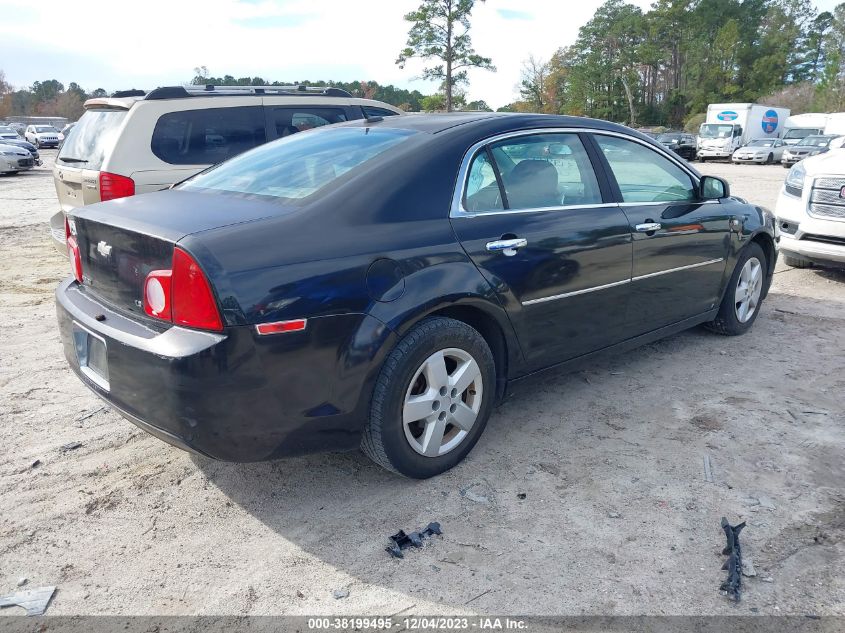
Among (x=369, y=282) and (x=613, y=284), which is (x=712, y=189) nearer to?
(x=613, y=284)

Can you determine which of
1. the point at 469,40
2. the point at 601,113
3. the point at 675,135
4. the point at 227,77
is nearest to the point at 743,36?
the point at 601,113

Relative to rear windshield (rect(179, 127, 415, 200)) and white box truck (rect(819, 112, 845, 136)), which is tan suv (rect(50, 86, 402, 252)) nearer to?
rear windshield (rect(179, 127, 415, 200))

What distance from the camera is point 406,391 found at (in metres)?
2.99

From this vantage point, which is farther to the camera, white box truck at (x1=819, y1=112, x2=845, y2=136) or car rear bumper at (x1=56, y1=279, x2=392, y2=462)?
white box truck at (x1=819, y1=112, x2=845, y2=136)

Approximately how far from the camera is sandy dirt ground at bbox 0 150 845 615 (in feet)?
8.18

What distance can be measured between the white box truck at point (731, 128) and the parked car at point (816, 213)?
35.1 meters

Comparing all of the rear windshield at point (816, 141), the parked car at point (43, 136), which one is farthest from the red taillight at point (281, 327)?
the parked car at point (43, 136)

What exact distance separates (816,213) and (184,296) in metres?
6.62

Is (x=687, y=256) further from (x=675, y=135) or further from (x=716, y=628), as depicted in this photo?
(x=675, y=135)

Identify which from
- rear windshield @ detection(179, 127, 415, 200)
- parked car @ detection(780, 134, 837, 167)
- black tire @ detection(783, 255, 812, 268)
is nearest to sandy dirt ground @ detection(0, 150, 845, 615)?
rear windshield @ detection(179, 127, 415, 200)

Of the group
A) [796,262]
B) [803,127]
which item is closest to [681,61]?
[803,127]

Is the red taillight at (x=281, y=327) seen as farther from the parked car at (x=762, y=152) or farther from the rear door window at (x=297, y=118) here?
the parked car at (x=762, y=152)

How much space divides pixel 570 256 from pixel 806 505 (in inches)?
62.2

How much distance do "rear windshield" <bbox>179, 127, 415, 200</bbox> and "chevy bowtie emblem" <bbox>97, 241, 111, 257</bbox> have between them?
64 cm
